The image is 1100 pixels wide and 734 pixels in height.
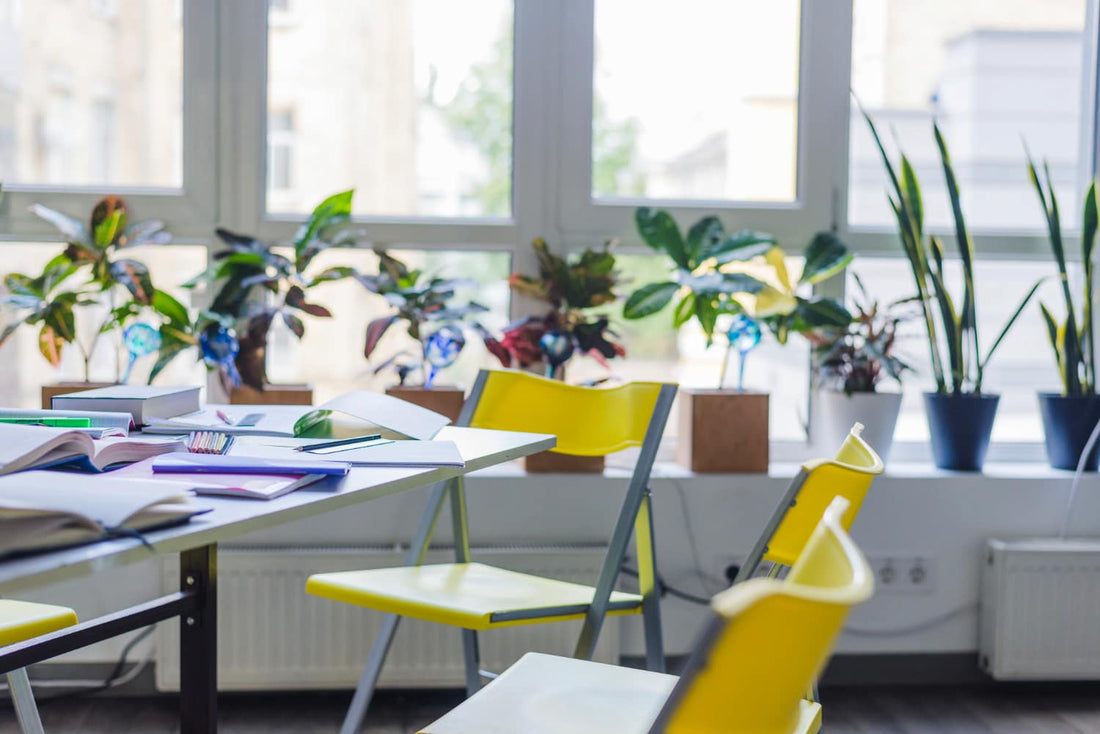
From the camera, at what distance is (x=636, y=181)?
295 cm

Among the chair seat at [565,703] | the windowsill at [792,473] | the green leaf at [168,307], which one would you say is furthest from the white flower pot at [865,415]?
the green leaf at [168,307]

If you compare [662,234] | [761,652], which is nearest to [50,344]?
[662,234]

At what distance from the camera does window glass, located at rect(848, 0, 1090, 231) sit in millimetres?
3000

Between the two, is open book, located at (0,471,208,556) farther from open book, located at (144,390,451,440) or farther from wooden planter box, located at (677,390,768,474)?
wooden planter box, located at (677,390,768,474)

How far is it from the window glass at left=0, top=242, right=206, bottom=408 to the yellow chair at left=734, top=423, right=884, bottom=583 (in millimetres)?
1895

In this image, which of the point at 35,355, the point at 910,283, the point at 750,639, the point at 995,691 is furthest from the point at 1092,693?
the point at 35,355

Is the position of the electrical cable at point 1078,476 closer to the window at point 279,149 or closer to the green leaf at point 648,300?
the green leaf at point 648,300

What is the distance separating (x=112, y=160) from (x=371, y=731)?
1643 mm

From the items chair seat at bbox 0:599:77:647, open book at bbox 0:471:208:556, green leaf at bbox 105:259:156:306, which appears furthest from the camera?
green leaf at bbox 105:259:156:306

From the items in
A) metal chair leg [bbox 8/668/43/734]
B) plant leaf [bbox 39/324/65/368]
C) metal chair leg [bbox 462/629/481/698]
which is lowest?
metal chair leg [bbox 462/629/481/698]

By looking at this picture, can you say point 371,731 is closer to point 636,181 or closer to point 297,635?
point 297,635

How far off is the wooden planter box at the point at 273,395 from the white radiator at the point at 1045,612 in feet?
5.92

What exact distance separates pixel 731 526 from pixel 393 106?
1.47 meters

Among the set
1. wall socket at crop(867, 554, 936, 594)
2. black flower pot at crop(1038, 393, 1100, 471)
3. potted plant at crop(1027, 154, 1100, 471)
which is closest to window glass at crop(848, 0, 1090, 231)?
potted plant at crop(1027, 154, 1100, 471)
